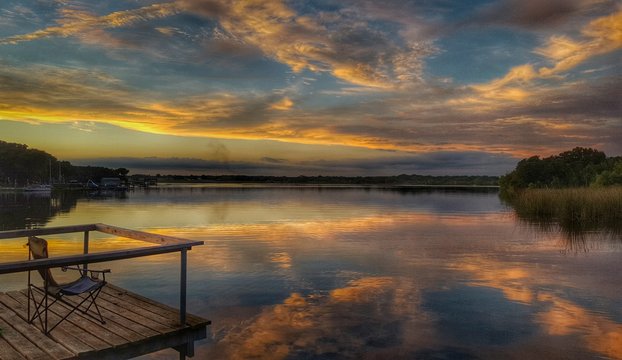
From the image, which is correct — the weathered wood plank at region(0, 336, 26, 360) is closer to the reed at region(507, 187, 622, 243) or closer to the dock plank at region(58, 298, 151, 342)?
the dock plank at region(58, 298, 151, 342)

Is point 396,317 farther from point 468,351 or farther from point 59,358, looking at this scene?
point 59,358

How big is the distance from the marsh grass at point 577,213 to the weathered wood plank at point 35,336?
22281 mm

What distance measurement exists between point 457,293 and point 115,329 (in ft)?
30.7

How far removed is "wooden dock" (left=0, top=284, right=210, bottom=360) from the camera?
6.36 m

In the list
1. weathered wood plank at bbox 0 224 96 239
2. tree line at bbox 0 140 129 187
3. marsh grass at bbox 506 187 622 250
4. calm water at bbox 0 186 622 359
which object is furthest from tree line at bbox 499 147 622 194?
tree line at bbox 0 140 129 187

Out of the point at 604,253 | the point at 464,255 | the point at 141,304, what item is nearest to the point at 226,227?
the point at 464,255

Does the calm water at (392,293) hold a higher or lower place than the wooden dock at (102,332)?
lower

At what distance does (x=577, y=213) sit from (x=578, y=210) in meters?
0.35

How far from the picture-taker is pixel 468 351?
29.6ft

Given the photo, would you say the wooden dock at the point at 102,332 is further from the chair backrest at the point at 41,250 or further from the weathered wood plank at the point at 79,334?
the chair backrest at the point at 41,250

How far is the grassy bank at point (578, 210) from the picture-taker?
3093 cm

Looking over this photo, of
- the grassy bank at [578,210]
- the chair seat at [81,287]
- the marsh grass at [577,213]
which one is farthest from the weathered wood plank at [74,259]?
the grassy bank at [578,210]

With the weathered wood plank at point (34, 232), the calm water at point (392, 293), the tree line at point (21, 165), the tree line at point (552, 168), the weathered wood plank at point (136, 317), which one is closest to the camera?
the weathered wood plank at point (136, 317)

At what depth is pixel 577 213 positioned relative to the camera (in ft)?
116
